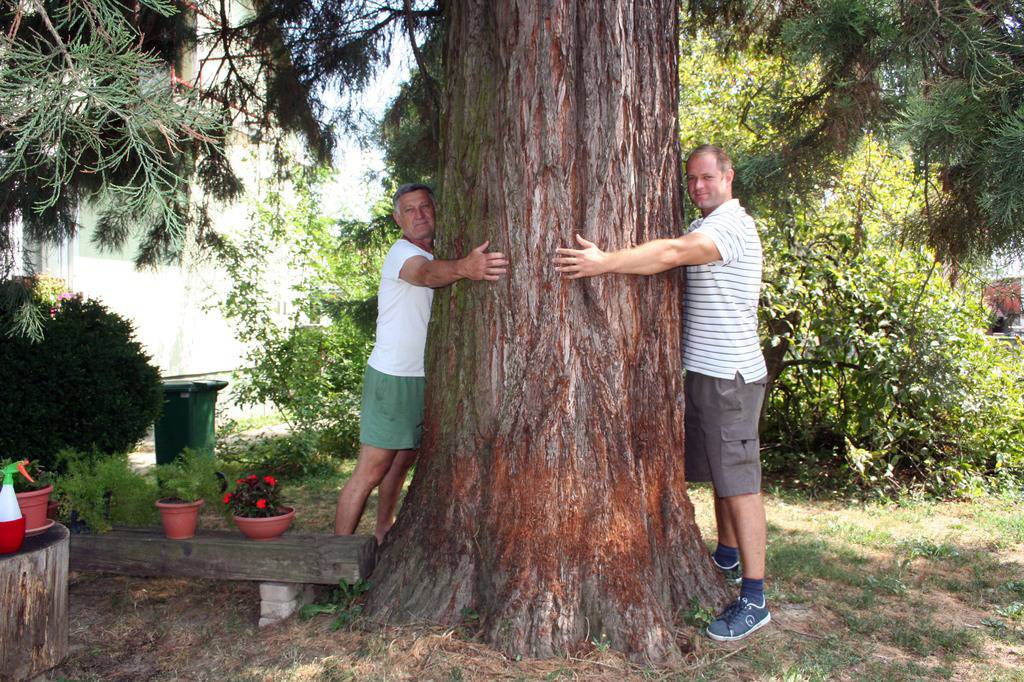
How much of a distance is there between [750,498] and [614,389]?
776 mm

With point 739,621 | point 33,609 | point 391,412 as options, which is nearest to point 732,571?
point 739,621

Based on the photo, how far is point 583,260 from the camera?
324cm

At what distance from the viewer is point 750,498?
11.5 ft

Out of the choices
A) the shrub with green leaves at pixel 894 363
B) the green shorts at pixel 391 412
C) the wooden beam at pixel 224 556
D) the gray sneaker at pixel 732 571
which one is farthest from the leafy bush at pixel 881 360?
the wooden beam at pixel 224 556

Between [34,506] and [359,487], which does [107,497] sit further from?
[359,487]

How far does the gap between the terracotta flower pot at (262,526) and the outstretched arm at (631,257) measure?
1754 mm

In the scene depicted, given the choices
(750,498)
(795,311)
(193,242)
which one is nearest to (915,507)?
(795,311)

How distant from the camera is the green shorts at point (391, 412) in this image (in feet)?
13.3

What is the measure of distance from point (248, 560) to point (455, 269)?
1584 millimetres

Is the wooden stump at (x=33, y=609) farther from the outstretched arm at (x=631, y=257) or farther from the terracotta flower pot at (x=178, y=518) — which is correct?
the outstretched arm at (x=631, y=257)

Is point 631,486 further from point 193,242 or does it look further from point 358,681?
point 193,242

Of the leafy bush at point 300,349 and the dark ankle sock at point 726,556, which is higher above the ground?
the leafy bush at point 300,349

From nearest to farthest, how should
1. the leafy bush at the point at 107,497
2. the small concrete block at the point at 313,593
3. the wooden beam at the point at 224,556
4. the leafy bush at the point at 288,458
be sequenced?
1. the wooden beam at the point at 224,556
2. the small concrete block at the point at 313,593
3. the leafy bush at the point at 107,497
4. the leafy bush at the point at 288,458

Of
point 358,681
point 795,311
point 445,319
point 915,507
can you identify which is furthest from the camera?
point 795,311
